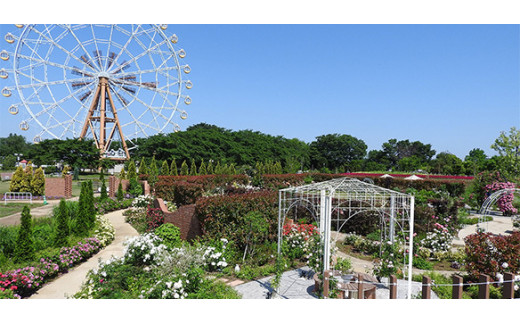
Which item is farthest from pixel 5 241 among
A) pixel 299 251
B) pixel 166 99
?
pixel 166 99

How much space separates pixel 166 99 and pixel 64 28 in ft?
28.0

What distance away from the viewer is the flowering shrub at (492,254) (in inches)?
196

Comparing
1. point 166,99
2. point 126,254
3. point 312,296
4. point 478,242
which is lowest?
point 312,296

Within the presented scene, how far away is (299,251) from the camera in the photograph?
6508mm

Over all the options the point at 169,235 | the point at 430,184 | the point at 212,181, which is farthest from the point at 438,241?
the point at 430,184

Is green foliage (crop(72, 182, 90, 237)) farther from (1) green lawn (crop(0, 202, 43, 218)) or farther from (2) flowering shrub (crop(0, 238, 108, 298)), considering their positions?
(1) green lawn (crop(0, 202, 43, 218))

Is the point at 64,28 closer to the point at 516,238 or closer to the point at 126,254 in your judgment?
the point at 126,254

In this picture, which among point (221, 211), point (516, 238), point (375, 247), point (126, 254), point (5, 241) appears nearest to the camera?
point (516, 238)

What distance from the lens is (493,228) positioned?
1052 centimetres

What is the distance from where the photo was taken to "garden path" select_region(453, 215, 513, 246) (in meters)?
9.09

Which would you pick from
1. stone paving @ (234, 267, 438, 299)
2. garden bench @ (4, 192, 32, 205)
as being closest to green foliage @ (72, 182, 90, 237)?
stone paving @ (234, 267, 438, 299)

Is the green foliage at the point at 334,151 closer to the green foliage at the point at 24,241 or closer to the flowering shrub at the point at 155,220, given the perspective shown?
the flowering shrub at the point at 155,220

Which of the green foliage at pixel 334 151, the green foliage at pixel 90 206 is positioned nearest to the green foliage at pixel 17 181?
the green foliage at pixel 90 206

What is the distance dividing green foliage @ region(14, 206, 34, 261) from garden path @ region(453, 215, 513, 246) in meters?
9.09
